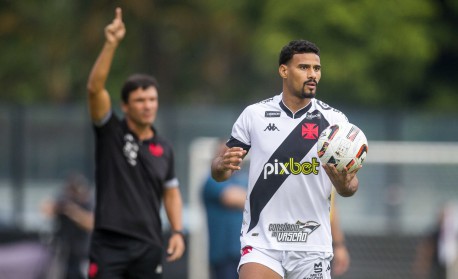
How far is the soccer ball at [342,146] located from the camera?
7930 mm

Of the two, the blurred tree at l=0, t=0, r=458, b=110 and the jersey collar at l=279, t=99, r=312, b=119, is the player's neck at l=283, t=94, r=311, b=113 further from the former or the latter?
the blurred tree at l=0, t=0, r=458, b=110

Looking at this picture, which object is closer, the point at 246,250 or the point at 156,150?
the point at 246,250

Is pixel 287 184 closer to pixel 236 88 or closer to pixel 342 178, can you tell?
pixel 342 178

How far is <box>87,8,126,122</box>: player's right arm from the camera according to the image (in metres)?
9.68

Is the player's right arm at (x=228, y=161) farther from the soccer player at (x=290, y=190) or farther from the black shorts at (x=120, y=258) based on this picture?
the black shorts at (x=120, y=258)

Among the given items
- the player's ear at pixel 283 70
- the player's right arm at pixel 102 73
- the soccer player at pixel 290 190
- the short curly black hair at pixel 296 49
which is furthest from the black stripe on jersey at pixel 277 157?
the player's right arm at pixel 102 73

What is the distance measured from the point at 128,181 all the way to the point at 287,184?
1.96 metres

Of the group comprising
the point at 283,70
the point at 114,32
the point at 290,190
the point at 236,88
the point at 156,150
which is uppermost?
the point at 236,88

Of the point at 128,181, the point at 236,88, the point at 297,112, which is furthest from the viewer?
the point at 236,88

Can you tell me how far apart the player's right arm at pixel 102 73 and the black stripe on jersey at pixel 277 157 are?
1951 mm

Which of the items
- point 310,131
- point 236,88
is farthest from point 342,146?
point 236,88

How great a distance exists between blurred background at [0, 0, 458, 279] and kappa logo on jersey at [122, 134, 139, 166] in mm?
7371

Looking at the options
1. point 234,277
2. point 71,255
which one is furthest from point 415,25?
point 234,277

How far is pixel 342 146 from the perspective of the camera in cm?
794
